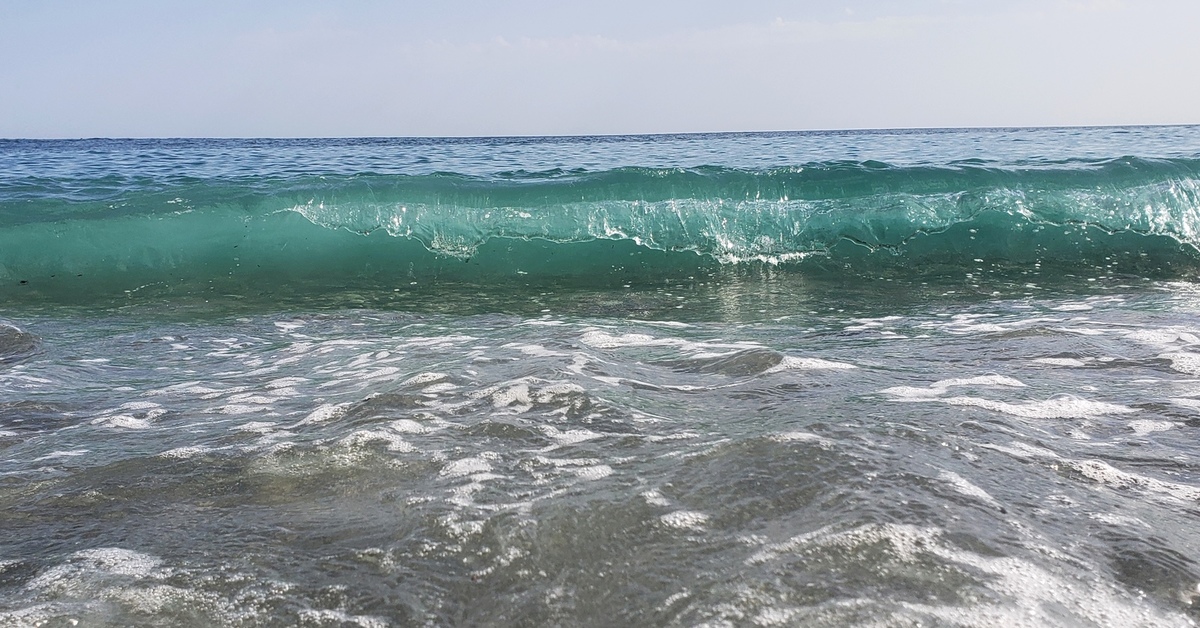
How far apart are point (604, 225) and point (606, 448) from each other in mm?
6317

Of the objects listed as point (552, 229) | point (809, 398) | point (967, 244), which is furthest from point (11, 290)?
point (967, 244)

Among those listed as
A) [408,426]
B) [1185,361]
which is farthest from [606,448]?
[1185,361]

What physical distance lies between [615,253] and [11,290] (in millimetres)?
5080

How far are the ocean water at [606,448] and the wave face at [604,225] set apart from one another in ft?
1.41

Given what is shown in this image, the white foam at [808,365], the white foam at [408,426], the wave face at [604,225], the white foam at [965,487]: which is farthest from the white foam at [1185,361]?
the wave face at [604,225]

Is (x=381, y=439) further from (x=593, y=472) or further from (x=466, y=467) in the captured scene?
(x=593, y=472)

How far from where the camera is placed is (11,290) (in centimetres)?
667

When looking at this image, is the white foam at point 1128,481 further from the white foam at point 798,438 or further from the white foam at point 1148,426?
the white foam at point 798,438

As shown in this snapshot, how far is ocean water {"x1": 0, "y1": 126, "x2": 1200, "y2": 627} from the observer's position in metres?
1.68

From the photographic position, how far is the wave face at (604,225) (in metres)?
7.46

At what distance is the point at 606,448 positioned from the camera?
2.50 m

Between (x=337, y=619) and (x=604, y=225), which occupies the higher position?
(x=604, y=225)

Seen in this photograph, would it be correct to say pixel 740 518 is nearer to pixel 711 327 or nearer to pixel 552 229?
pixel 711 327

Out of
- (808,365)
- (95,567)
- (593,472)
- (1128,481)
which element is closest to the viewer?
(95,567)
